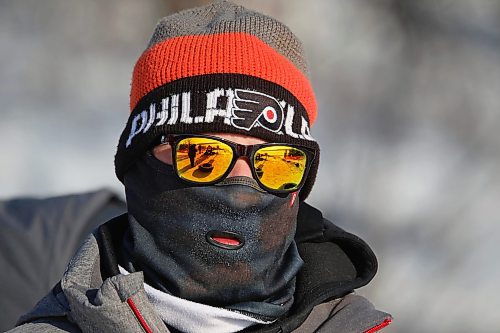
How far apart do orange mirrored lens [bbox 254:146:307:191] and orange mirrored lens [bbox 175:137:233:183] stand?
0.08 meters

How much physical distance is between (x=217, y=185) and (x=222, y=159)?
7cm

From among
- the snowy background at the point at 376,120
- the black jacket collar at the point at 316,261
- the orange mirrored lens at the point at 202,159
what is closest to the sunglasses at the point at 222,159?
the orange mirrored lens at the point at 202,159

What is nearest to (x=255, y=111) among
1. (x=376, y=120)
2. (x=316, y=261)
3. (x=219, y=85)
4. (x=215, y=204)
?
(x=219, y=85)

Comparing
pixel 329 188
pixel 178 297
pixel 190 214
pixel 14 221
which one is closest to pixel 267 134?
pixel 190 214

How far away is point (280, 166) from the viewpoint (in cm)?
202

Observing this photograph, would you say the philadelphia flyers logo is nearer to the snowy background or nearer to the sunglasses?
the sunglasses

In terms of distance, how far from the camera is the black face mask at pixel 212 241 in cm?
199

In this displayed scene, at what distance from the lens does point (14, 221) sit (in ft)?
12.2

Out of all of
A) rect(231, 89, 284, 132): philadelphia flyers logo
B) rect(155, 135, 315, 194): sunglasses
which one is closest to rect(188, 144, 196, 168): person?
rect(155, 135, 315, 194): sunglasses

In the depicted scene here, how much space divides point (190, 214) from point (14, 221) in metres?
1.93

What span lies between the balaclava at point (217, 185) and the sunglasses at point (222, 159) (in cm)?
2

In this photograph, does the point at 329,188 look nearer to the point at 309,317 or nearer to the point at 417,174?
the point at 417,174

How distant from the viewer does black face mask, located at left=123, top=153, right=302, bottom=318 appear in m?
1.99

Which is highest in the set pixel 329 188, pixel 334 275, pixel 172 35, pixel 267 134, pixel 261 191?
pixel 172 35
